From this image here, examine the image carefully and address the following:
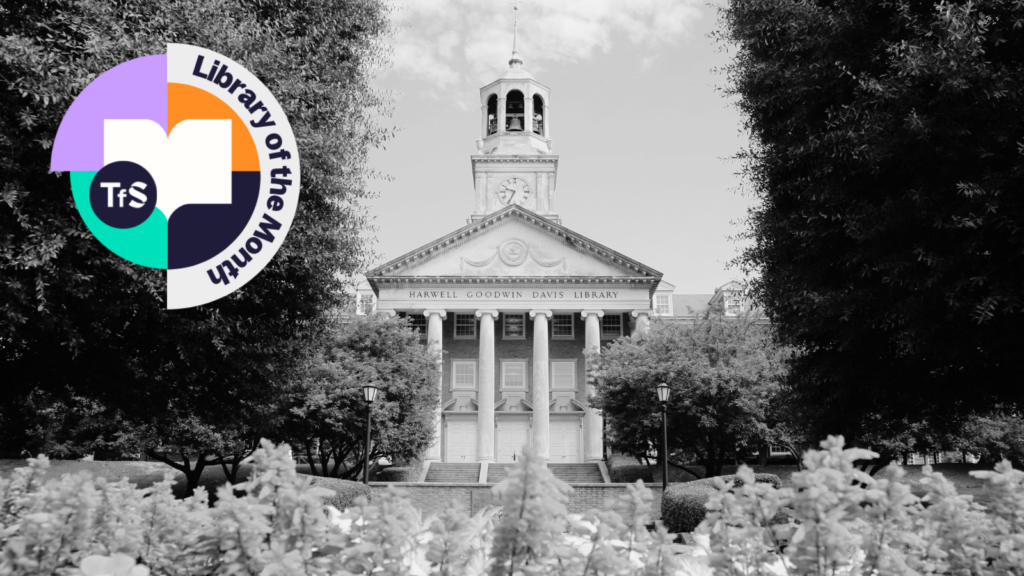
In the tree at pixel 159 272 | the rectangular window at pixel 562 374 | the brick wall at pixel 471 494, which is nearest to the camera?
the tree at pixel 159 272

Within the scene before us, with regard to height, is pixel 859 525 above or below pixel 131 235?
below

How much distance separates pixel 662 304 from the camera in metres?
58.4

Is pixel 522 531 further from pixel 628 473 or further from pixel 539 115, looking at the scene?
pixel 539 115

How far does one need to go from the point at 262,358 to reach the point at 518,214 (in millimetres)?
33425

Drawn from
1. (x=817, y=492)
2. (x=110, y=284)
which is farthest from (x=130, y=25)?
(x=817, y=492)

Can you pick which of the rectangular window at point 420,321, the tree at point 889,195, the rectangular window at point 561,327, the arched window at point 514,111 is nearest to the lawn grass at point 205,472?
the rectangular window at point 420,321

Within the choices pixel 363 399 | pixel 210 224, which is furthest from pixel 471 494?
pixel 210 224

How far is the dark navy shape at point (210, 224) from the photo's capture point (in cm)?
903

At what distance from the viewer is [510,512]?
299 centimetres

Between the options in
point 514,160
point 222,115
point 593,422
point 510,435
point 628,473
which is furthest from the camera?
point 514,160

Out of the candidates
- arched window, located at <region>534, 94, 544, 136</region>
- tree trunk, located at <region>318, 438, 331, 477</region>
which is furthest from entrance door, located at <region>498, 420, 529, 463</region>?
arched window, located at <region>534, 94, 544, 136</region>

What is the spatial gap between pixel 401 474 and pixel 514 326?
40.3 ft

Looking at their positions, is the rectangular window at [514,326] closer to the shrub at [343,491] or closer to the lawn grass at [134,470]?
the lawn grass at [134,470]

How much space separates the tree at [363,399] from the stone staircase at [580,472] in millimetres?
7698
